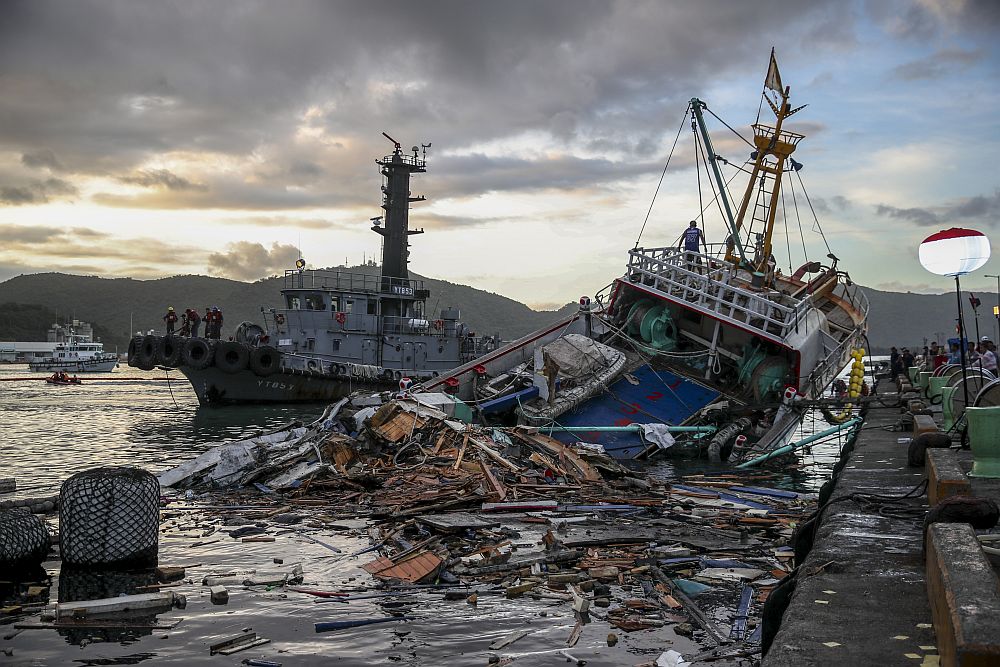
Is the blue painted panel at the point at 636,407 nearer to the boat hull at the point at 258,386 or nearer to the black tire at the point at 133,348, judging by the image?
the boat hull at the point at 258,386

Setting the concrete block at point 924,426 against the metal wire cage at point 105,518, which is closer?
the metal wire cage at point 105,518

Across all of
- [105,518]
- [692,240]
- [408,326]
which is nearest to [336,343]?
[408,326]

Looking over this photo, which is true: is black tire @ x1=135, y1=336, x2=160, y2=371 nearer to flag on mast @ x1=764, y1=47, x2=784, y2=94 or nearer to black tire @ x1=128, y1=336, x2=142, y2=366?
black tire @ x1=128, y1=336, x2=142, y2=366

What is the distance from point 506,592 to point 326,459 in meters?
7.90

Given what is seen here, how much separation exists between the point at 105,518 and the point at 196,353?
30298 mm

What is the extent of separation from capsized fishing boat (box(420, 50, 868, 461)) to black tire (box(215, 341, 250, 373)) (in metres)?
18.7

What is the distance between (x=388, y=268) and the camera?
49.4m

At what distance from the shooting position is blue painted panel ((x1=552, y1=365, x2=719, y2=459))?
1981 centimetres

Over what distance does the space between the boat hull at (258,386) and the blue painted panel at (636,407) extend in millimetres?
19519

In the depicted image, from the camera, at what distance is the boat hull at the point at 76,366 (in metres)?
86.7

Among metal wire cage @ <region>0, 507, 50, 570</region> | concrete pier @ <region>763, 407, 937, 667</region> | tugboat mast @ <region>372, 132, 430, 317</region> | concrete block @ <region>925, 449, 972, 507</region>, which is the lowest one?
metal wire cage @ <region>0, 507, 50, 570</region>

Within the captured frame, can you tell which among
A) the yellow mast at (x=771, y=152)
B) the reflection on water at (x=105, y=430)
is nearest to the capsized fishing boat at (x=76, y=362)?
the reflection on water at (x=105, y=430)

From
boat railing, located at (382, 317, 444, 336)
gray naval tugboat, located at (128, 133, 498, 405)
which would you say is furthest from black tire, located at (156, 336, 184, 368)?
boat railing, located at (382, 317, 444, 336)

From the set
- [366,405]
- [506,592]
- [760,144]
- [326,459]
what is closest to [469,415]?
[366,405]
